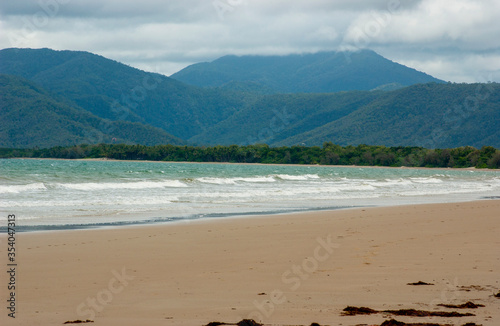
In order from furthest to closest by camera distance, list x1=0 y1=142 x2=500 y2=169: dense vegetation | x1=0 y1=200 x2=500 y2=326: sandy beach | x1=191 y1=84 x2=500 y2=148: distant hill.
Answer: x1=191 y1=84 x2=500 y2=148: distant hill → x1=0 y1=142 x2=500 y2=169: dense vegetation → x1=0 y1=200 x2=500 y2=326: sandy beach

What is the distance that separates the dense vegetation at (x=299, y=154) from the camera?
10719 centimetres

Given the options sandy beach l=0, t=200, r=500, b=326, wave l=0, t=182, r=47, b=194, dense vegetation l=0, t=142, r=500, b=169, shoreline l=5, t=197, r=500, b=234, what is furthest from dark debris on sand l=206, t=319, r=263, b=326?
dense vegetation l=0, t=142, r=500, b=169

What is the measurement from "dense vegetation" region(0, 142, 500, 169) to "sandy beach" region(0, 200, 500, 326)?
316 ft

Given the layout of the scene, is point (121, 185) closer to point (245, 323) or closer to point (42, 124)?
point (245, 323)

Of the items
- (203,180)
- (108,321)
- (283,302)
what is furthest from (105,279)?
(203,180)

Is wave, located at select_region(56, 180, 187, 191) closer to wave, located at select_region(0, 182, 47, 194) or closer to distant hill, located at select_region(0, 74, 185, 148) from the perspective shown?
wave, located at select_region(0, 182, 47, 194)

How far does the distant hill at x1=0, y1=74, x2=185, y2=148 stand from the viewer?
124688 mm

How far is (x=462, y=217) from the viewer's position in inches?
A: 667

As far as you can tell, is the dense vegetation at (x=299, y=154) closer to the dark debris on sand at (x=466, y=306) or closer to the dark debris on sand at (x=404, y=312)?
the dark debris on sand at (x=466, y=306)

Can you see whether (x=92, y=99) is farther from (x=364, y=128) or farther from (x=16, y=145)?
(x=364, y=128)

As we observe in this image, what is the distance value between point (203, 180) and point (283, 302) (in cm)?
3158

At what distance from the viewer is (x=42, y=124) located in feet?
424

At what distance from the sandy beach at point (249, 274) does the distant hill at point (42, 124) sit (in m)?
120

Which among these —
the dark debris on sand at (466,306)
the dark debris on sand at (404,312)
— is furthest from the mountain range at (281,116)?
the dark debris on sand at (404,312)
